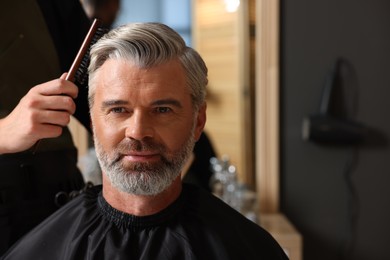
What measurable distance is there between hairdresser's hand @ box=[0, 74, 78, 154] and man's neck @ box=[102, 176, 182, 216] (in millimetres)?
145

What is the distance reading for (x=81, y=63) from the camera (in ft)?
2.67

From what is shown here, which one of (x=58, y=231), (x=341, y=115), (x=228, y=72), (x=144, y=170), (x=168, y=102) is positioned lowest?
(x=341, y=115)

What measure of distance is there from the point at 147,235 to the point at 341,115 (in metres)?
1.36

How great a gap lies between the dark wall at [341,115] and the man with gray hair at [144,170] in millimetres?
1128

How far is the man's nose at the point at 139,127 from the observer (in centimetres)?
77

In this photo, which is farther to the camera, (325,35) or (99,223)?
(325,35)

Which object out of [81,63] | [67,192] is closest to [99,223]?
[67,192]

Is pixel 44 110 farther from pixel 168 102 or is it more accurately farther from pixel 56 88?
pixel 168 102

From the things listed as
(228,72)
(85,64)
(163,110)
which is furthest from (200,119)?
(228,72)

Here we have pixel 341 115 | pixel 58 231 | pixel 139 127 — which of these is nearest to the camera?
pixel 139 127

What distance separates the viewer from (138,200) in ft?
2.78

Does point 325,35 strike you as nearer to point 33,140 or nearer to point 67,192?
point 67,192

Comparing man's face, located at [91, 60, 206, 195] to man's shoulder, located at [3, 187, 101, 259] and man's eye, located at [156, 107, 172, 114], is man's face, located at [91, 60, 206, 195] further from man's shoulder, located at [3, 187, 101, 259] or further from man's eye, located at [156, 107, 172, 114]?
man's shoulder, located at [3, 187, 101, 259]

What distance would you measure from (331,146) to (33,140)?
1.44 meters
